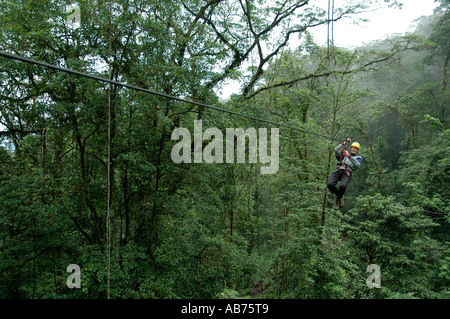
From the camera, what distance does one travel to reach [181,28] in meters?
6.09

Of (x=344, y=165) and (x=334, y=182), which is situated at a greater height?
(x=344, y=165)

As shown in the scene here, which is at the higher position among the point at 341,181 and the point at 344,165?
the point at 344,165

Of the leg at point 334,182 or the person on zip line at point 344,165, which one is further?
the leg at point 334,182

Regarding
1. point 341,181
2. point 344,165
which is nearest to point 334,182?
point 341,181

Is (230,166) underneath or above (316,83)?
underneath

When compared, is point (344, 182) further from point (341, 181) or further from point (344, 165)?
point (344, 165)

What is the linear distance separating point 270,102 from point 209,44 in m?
4.26

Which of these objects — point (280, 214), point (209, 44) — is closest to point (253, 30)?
point (209, 44)

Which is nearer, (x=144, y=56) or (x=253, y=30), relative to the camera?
(x=144, y=56)

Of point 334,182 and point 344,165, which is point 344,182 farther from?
point 344,165

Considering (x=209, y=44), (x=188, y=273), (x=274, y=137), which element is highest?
(x=209, y=44)

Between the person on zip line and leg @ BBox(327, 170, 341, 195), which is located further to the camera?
leg @ BBox(327, 170, 341, 195)
